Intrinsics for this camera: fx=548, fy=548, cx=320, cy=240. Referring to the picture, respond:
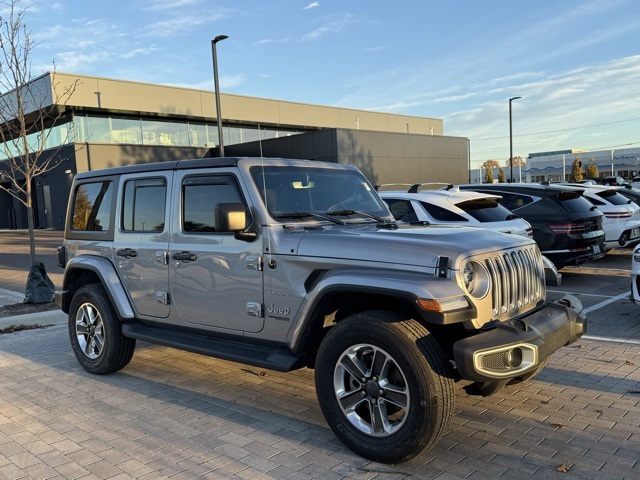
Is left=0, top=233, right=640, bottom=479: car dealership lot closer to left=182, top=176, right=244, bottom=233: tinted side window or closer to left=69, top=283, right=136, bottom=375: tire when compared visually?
left=69, top=283, right=136, bottom=375: tire

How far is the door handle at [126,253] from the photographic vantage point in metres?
5.08

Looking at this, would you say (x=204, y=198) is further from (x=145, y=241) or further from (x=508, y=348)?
(x=508, y=348)

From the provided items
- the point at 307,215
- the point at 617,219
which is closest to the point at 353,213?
the point at 307,215

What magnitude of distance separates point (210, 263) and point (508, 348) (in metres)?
2.35

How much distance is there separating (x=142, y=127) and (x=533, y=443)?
30.8 meters

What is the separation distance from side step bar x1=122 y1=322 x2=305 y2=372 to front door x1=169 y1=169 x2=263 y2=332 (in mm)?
145

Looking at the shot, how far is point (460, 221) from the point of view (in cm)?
827

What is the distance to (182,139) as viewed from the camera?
1292 inches

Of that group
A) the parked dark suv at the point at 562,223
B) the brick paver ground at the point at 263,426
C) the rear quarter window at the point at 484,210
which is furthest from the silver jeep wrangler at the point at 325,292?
the parked dark suv at the point at 562,223

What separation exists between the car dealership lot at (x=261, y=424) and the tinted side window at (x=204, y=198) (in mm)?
1518

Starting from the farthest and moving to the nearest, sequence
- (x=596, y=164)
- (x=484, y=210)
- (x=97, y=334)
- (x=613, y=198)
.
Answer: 1. (x=596, y=164)
2. (x=613, y=198)
3. (x=484, y=210)
4. (x=97, y=334)

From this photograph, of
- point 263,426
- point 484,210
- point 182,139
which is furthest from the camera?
point 182,139

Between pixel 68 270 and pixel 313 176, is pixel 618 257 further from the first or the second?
pixel 68 270

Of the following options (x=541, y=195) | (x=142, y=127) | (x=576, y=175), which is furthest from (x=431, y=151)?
(x=576, y=175)
